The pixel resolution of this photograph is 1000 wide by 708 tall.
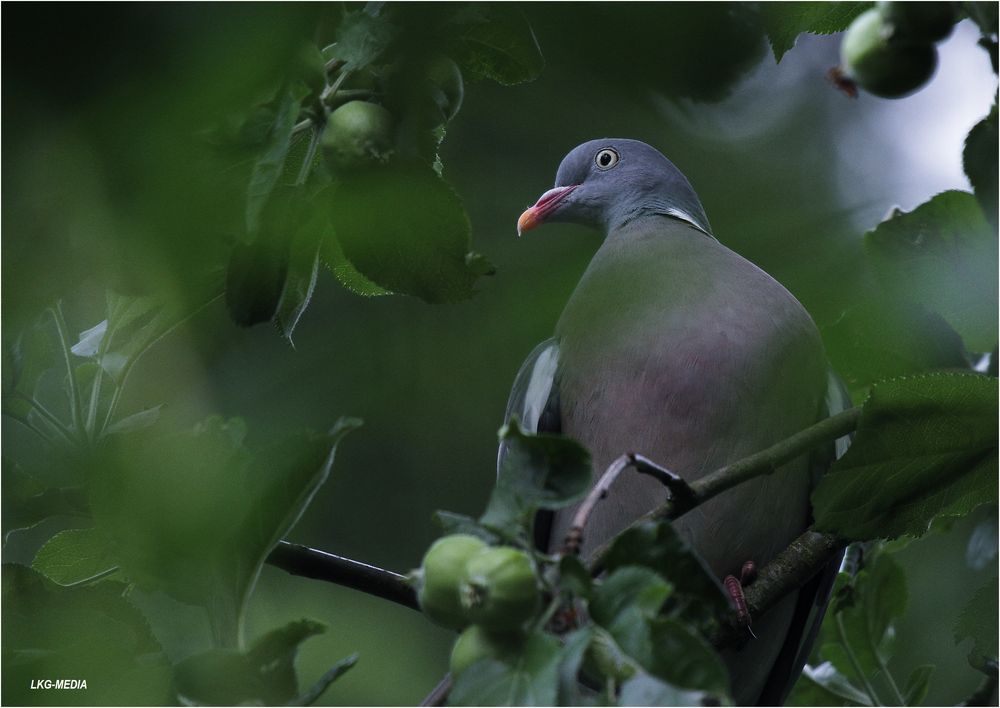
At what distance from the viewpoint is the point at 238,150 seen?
1.20 metres

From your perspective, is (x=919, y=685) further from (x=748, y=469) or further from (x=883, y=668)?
(x=748, y=469)

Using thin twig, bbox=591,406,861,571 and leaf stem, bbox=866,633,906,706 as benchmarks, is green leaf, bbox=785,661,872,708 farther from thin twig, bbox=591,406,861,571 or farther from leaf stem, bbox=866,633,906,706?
thin twig, bbox=591,406,861,571

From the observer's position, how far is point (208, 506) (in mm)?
1215

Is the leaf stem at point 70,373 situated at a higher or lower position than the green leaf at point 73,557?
higher

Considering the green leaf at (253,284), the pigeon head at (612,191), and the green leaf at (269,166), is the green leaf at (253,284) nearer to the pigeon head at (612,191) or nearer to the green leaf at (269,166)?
the green leaf at (269,166)

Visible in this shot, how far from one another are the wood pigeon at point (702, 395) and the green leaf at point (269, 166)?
100cm

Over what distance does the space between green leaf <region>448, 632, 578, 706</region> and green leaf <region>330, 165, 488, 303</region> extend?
Result: 1.72 feet

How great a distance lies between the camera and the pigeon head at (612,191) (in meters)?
2.79

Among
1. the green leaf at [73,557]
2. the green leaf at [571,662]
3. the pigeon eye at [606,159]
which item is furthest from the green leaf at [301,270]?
the pigeon eye at [606,159]

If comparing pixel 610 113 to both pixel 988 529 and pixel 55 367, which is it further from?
pixel 55 367

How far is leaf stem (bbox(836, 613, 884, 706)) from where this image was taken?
1998mm

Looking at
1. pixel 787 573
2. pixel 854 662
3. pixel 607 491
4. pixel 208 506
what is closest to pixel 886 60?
pixel 607 491

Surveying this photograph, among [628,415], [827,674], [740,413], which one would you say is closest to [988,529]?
[827,674]

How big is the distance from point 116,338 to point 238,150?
20.8 inches
